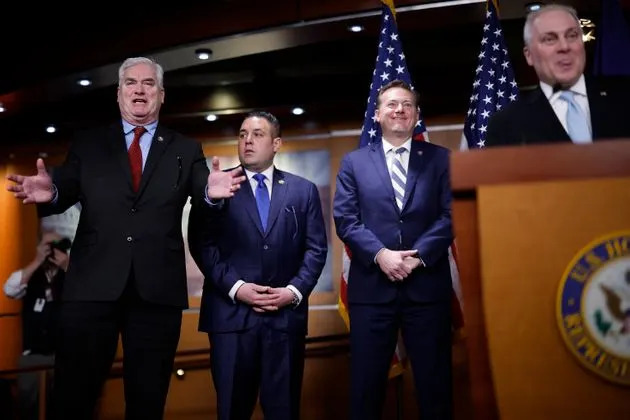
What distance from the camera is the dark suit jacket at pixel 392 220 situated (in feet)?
9.78

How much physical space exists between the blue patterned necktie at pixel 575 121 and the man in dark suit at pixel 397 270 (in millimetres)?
987

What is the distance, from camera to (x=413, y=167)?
125 inches

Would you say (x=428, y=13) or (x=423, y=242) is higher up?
(x=428, y=13)

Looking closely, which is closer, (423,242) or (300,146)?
(423,242)

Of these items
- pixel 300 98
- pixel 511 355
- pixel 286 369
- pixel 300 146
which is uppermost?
pixel 300 98

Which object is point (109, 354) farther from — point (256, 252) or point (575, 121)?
point (575, 121)

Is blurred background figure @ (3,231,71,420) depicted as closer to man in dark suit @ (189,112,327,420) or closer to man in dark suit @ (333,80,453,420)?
man in dark suit @ (189,112,327,420)

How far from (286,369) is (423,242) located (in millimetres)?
797

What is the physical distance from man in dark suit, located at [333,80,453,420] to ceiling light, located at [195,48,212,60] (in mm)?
1752

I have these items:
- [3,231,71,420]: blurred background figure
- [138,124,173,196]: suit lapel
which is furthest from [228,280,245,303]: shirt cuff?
[3,231,71,420]: blurred background figure

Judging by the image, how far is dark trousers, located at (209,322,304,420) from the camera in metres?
3.08

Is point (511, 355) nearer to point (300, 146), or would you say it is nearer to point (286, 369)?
point (286, 369)

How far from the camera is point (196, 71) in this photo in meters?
5.59

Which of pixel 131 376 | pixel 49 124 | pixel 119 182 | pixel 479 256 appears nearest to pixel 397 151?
pixel 119 182
